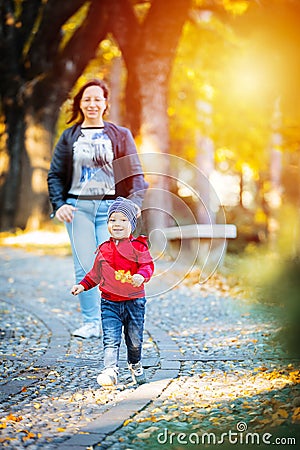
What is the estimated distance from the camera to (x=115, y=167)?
254 inches

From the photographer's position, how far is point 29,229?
19156mm

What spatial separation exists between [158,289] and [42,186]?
13772mm

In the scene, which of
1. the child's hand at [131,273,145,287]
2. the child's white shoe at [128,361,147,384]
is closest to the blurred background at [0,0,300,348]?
the child's white shoe at [128,361,147,384]

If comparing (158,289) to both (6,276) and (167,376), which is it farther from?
(6,276)

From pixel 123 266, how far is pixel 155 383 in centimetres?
79

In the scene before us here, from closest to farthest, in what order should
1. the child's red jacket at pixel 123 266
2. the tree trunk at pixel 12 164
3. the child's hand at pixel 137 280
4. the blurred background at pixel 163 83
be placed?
the child's hand at pixel 137 280, the child's red jacket at pixel 123 266, the blurred background at pixel 163 83, the tree trunk at pixel 12 164

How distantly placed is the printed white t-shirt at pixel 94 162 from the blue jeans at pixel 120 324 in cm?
157

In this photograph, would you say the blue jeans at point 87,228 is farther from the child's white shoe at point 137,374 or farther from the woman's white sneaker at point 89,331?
the child's white shoe at point 137,374

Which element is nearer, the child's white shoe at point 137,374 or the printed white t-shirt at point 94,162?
the child's white shoe at point 137,374

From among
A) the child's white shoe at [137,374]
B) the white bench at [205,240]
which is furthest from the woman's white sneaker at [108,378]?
the white bench at [205,240]

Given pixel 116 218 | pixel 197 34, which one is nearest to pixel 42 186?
pixel 197 34

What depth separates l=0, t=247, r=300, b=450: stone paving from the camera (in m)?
4.04

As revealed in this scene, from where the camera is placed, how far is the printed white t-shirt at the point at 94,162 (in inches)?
253

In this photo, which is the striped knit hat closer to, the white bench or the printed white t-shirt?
the printed white t-shirt
